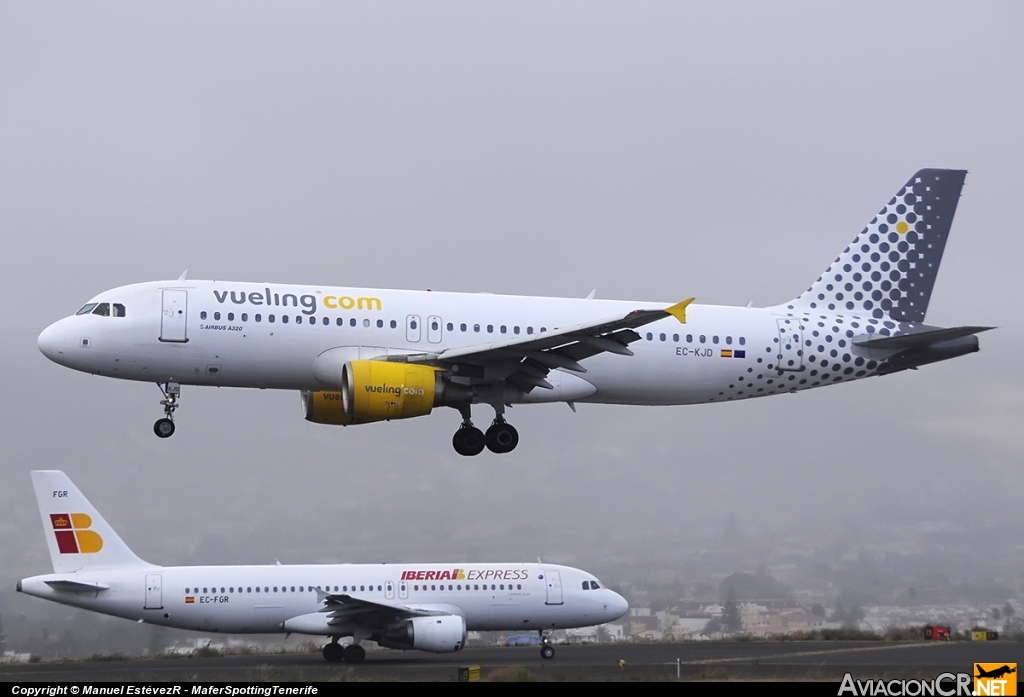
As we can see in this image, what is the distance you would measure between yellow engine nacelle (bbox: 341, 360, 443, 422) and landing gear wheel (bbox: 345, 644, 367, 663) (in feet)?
43.7

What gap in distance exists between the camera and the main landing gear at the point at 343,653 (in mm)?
40406

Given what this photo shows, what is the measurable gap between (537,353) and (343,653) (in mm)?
15408

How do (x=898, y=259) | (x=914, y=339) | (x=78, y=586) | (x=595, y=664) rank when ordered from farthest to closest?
(x=78, y=586) < (x=595, y=664) < (x=898, y=259) < (x=914, y=339)

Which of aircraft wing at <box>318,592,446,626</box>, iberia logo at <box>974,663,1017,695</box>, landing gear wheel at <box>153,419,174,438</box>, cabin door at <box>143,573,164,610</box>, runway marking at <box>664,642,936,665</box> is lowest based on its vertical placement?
runway marking at <box>664,642,936,665</box>

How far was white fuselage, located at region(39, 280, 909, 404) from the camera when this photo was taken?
29734 mm

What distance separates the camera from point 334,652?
41.0 meters

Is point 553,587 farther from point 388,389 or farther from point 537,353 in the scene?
point 388,389

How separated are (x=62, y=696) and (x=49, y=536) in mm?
21503

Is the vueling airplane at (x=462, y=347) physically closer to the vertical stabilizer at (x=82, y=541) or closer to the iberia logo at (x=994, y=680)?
the iberia logo at (x=994, y=680)

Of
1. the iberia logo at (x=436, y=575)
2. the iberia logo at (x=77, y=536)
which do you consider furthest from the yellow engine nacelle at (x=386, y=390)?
the iberia logo at (x=77, y=536)

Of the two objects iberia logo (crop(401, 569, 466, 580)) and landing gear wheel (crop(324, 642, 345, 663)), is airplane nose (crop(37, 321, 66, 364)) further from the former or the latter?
iberia logo (crop(401, 569, 466, 580))

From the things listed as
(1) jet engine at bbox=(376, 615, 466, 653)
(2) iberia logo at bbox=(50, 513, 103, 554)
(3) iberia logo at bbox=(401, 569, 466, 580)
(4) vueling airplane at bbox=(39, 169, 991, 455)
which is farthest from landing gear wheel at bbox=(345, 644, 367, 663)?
(4) vueling airplane at bbox=(39, 169, 991, 455)

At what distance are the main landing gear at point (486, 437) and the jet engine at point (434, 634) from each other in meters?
9.61

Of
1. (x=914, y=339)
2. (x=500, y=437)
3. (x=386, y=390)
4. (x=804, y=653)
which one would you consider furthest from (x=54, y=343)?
(x=804, y=653)
